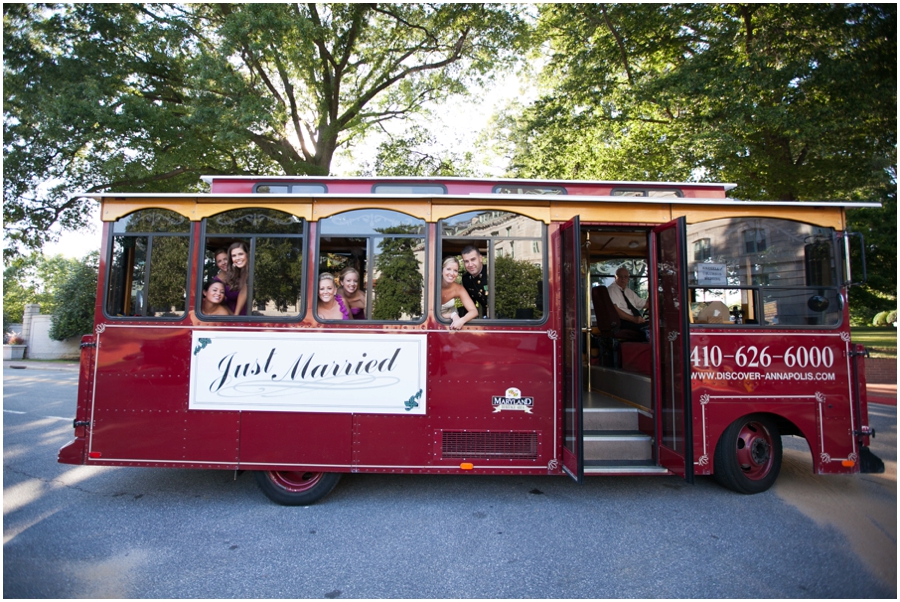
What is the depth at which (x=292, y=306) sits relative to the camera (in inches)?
184

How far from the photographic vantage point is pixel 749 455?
4.83 metres

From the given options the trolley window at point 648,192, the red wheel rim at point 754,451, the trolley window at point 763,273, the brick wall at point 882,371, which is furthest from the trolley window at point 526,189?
the brick wall at point 882,371

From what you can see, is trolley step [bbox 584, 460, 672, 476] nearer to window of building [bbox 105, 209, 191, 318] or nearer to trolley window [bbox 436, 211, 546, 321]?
trolley window [bbox 436, 211, 546, 321]

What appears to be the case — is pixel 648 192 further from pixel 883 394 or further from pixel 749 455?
pixel 883 394

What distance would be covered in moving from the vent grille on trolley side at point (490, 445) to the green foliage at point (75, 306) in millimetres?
22976

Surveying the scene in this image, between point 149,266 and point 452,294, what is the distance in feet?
9.64

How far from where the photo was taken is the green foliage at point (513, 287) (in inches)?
183

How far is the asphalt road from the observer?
336 centimetres

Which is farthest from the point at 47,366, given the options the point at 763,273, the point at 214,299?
the point at 763,273

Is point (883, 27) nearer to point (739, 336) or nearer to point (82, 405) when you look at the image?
point (739, 336)

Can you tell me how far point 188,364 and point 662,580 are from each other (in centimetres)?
435

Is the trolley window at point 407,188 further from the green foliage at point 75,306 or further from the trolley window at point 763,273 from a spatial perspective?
the green foliage at point 75,306

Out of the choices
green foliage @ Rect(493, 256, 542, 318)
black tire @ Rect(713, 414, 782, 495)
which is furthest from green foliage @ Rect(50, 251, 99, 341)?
black tire @ Rect(713, 414, 782, 495)

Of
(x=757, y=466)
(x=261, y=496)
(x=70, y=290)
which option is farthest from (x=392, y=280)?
(x=70, y=290)
